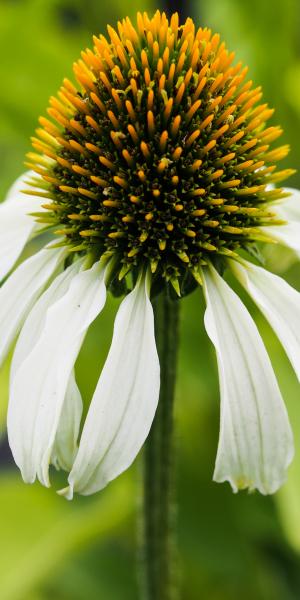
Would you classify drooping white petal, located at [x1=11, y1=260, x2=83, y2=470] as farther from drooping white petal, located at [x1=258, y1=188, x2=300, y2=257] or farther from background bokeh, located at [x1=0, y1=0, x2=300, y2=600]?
background bokeh, located at [x1=0, y1=0, x2=300, y2=600]

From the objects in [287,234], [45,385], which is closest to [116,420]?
[45,385]

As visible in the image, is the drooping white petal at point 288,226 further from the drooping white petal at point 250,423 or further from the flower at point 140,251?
the drooping white petal at point 250,423

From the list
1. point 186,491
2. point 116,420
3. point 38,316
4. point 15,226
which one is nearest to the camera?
point 116,420

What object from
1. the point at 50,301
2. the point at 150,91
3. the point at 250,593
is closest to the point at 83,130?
the point at 150,91

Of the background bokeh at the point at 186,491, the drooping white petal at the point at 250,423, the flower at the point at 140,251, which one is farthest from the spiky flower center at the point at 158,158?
the background bokeh at the point at 186,491

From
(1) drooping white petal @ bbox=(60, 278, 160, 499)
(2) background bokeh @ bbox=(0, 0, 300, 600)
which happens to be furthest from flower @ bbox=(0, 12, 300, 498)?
(2) background bokeh @ bbox=(0, 0, 300, 600)

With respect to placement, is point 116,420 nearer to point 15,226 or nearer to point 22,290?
point 22,290

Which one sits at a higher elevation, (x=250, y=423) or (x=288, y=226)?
(x=288, y=226)
